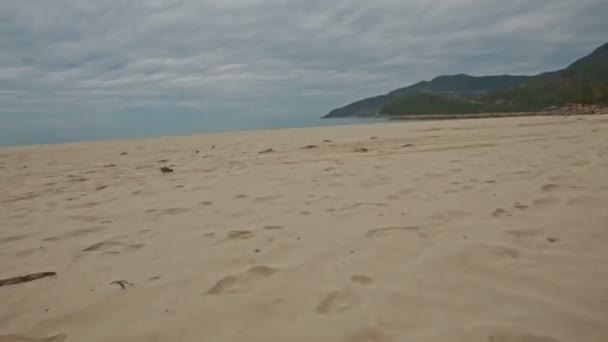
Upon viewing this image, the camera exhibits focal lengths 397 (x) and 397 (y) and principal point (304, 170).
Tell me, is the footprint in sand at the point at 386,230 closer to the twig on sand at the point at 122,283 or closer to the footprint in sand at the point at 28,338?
the twig on sand at the point at 122,283

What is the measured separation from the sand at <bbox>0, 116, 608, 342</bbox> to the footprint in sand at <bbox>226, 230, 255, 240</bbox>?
0.05 feet

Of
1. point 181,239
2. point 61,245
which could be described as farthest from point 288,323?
point 61,245

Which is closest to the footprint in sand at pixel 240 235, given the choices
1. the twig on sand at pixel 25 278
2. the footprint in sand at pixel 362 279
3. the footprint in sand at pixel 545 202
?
the footprint in sand at pixel 362 279

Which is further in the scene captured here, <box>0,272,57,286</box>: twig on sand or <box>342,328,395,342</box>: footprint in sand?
<box>0,272,57,286</box>: twig on sand

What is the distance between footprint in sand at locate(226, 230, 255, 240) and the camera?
3.09 m

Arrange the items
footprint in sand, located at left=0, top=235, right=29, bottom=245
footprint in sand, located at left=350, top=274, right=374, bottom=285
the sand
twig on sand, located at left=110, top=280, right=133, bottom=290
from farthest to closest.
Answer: footprint in sand, located at left=0, top=235, right=29, bottom=245 < twig on sand, located at left=110, top=280, right=133, bottom=290 < footprint in sand, located at left=350, top=274, right=374, bottom=285 < the sand

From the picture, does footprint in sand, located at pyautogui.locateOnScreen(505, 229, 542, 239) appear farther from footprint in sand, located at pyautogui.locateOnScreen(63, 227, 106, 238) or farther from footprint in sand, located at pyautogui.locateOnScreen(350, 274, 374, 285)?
footprint in sand, located at pyautogui.locateOnScreen(63, 227, 106, 238)

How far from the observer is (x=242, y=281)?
2342mm

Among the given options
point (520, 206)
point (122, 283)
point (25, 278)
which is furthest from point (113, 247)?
point (520, 206)

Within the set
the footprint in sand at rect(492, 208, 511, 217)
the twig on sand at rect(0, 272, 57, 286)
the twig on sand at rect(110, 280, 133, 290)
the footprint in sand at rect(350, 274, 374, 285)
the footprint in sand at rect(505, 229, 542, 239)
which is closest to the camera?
the footprint in sand at rect(350, 274, 374, 285)

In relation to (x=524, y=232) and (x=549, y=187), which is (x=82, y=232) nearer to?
(x=524, y=232)

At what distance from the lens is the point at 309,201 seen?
4113mm

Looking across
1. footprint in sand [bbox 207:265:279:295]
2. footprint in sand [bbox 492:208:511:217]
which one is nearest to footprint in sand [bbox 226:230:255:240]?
footprint in sand [bbox 207:265:279:295]

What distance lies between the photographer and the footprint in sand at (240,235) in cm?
309
